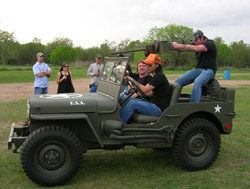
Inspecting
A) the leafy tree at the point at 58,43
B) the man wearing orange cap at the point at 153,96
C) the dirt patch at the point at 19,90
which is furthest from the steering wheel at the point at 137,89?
the leafy tree at the point at 58,43

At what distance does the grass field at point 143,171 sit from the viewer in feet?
15.5

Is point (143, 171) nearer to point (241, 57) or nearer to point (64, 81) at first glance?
point (64, 81)

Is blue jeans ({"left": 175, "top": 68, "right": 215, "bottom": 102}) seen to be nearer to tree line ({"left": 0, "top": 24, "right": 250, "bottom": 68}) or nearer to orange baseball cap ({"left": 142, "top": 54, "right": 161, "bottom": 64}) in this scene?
orange baseball cap ({"left": 142, "top": 54, "right": 161, "bottom": 64})

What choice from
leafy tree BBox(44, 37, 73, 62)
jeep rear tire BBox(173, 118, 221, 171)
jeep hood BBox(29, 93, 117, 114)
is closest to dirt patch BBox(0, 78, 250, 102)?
jeep hood BBox(29, 93, 117, 114)

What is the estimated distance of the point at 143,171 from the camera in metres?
5.29

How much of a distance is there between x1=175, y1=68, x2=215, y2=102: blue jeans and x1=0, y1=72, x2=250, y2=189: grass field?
118 centimetres

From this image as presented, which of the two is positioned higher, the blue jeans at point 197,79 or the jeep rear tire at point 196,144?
the blue jeans at point 197,79

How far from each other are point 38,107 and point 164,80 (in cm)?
196

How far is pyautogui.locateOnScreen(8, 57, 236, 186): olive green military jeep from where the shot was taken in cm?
460

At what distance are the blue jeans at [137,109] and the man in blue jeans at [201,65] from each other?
93cm

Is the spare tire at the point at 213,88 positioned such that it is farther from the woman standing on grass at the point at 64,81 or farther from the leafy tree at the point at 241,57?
the leafy tree at the point at 241,57

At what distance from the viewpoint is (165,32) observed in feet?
241

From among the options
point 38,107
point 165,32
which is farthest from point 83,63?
point 38,107

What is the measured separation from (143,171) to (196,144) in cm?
93
